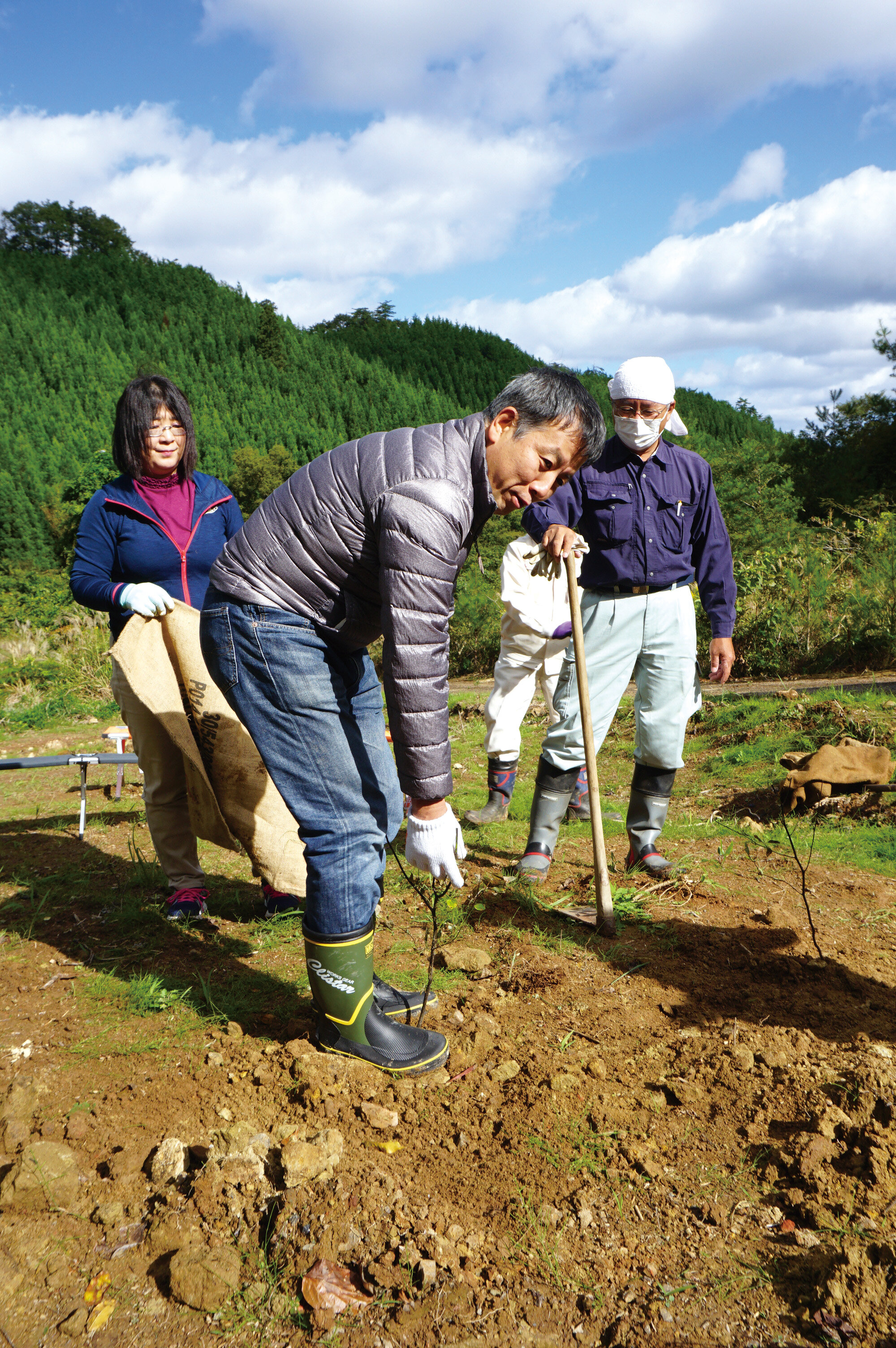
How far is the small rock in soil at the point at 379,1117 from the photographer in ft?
6.75

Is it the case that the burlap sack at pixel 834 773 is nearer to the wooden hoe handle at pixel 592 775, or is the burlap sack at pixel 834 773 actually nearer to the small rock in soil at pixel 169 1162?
the wooden hoe handle at pixel 592 775

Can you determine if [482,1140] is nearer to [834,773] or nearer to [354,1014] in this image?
[354,1014]

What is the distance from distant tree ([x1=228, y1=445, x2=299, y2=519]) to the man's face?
1619 inches

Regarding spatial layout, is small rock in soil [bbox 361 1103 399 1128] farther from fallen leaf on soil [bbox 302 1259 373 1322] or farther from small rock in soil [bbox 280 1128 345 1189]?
fallen leaf on soil [bbox 302 1259 373 1322]

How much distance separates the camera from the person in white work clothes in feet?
15.1

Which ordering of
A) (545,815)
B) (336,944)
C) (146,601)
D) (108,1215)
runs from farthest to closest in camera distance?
(545,815) → (146,601) → (336,944) → (108,1215)

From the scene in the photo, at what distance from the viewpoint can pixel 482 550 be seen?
81.9 ft

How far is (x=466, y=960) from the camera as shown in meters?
2.91

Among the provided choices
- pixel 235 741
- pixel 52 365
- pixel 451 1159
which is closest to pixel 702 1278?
pixel 451 1159

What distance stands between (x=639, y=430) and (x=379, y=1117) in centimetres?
255

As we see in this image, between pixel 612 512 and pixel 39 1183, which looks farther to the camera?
pixel 612 512

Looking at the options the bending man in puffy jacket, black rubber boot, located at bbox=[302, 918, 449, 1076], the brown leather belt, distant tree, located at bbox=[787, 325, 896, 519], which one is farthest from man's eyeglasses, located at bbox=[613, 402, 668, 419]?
distant tree, located at bbox=[787, 325, 896, 519]

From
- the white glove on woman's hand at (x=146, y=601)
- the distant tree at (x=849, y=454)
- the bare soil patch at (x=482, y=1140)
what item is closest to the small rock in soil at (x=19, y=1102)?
the bare soil patch at (x=482, y=1140)

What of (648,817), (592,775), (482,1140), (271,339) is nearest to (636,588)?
(592,775)
